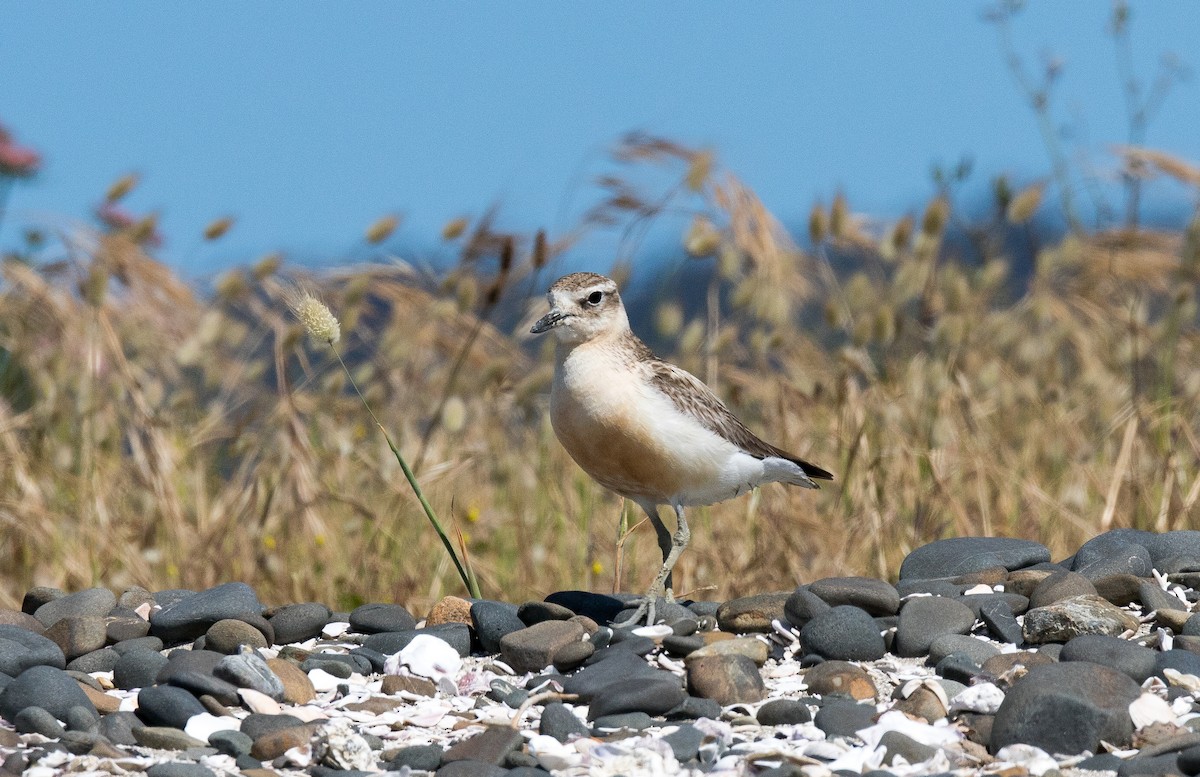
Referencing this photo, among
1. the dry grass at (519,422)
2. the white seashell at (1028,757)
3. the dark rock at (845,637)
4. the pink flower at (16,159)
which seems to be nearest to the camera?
the white seashell at (1028,757)

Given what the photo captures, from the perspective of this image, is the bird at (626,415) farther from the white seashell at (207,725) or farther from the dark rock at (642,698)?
the white seashell at (207,725)

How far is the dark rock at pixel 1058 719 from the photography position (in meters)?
3.74

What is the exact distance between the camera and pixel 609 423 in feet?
15.0

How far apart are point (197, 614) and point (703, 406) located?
1.84 meters

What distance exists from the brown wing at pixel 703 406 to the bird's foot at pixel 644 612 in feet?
1.95

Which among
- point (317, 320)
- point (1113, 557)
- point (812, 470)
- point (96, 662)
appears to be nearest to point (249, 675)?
point (96, 662)

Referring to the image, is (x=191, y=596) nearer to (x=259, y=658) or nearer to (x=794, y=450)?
(x=259, y=658)

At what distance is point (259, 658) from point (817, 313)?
22.4 feet

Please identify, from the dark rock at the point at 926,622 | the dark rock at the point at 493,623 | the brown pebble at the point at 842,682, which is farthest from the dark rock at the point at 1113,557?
the dark rock at the point at 493,623

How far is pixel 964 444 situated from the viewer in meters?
6.80

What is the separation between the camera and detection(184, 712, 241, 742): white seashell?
4.00 meters

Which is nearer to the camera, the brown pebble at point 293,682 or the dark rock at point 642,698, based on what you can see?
the dark rock at point 642,698

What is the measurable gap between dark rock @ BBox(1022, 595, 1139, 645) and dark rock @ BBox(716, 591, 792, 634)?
0.78 metres

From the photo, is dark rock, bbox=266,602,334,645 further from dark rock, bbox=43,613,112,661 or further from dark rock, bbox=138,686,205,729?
dark rock, bbox=138,686,205,729
